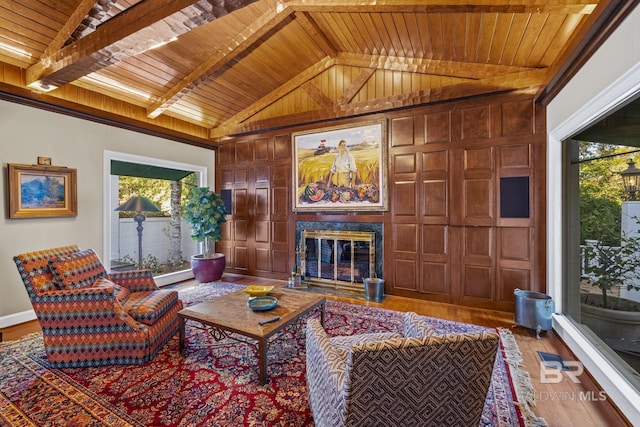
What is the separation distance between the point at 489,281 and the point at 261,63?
15.3ft

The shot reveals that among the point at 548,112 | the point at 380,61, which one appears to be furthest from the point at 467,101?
the point at 380,61

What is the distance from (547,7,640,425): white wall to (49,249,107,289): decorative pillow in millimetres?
4268

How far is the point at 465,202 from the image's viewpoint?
3.85 metres

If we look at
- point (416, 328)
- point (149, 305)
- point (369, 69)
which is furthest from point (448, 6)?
point (149, 305)

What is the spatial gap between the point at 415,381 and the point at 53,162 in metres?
4.83

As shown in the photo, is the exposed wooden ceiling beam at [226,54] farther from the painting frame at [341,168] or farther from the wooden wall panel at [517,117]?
the wooden wall panel at [517,117]

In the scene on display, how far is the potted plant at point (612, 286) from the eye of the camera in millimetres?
1935

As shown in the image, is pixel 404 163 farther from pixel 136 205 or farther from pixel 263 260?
pixel 136 205

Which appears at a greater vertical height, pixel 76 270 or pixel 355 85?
pixel 355 85

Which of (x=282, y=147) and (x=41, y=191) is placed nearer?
(x=41, y=191)

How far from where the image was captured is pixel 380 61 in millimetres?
4297

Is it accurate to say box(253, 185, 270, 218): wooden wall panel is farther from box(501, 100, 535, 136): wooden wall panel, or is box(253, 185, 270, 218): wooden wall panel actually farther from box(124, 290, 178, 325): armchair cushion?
box(501, 100, 535, 136): wooden wall panel

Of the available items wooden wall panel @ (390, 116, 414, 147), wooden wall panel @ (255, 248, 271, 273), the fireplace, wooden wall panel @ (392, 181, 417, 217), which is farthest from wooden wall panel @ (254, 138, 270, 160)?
wooden wall panel @ (392, 181, 417, 217)

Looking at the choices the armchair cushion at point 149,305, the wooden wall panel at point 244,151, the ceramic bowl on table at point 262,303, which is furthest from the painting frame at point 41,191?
the ceramic bowl on table at point 262,303
